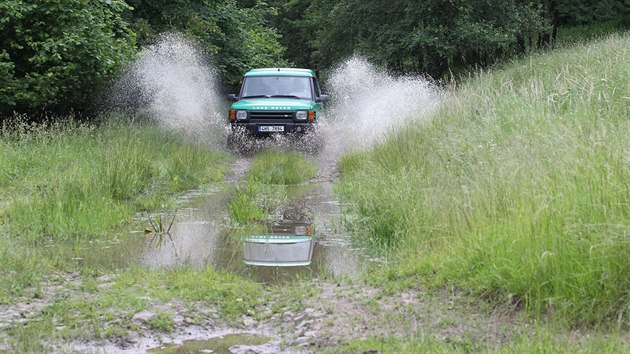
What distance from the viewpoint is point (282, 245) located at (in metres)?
8.11

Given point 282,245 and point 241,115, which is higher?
point 241,115

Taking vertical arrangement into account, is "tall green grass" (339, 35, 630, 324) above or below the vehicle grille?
below

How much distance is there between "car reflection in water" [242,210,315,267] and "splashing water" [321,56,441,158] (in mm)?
4169

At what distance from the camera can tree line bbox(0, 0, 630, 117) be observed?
47.6 ft

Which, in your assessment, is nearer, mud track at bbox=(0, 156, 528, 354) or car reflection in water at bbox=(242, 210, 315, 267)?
mud track at bbox=(0, 156, 528, 354)

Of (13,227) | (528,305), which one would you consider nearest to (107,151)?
(13,227)

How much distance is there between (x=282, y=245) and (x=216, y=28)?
1598 cm

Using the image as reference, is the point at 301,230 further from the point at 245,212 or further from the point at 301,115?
the point at 301,115

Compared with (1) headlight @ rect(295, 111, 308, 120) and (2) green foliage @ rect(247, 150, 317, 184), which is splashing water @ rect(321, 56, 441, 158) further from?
(2) green foliage @ rect(247, 150, 317, 184)

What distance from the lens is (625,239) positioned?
15.6 ft

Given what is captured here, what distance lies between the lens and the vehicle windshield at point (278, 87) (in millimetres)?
18286

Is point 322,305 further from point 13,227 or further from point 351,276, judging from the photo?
point 13,227

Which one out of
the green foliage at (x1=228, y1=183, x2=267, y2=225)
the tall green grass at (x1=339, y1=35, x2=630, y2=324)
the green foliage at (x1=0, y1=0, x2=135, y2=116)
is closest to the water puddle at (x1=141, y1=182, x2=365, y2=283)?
the green foliage at (x1=228, y1=183, x2=267, y2=225)

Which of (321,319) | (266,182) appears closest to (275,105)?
(266,182)
